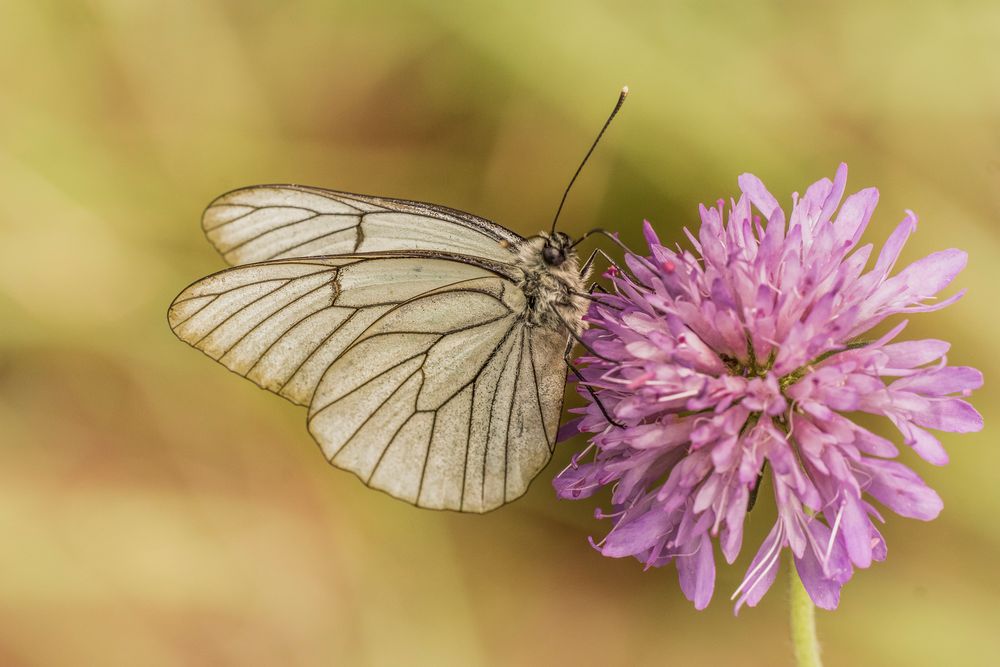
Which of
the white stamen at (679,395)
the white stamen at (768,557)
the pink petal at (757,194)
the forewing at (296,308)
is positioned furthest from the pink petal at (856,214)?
the forewing at (296,308)

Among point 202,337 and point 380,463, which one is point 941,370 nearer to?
point 380,463

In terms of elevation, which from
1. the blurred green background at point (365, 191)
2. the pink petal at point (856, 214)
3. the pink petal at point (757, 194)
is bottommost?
the blurred green background at point (365, 191)

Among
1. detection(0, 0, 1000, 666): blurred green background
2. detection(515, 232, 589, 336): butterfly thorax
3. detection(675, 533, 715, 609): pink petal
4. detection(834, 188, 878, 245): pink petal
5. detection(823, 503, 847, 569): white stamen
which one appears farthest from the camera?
detection(0, 0, 1000, 666): blurred green background

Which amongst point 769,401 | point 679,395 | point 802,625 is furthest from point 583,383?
point 802,625

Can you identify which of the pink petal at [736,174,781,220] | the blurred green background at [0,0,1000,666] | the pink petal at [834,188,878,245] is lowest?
the blurred green background at [0,0,1000,666]

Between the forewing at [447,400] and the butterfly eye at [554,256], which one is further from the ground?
the butterfly eye at [554,256]

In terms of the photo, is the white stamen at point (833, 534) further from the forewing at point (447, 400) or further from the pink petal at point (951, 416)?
the forewing at point (447, 400)

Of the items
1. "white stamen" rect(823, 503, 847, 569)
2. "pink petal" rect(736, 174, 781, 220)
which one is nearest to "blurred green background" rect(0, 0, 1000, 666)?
"pink petal" rect(736, 174, 781, 220)

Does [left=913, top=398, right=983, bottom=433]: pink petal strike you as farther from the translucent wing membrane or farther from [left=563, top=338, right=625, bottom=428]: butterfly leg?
the translucent wing membrane
